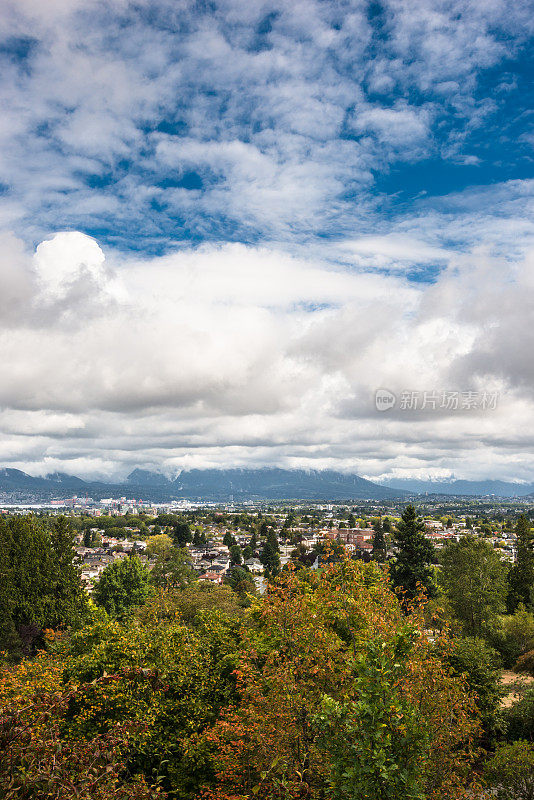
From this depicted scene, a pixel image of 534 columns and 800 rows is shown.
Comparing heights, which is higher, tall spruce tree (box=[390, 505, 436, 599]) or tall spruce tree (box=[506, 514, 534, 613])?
tall spruce tree (box=[390, 505, 436, 599])

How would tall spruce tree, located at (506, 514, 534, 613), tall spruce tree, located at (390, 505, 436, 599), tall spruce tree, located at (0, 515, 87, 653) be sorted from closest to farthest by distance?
tall spruce tree, located at (0, 515, 87, 653)
tall spruce tree, located at (390, 505, 436, 599)
tall spruce tree, located at (506, 514, 534, 613)

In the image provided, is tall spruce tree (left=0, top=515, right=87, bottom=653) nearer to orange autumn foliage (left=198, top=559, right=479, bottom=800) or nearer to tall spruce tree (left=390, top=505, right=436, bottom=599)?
orange autumn foliage (left=198, top=559, right=479, bottom=800)

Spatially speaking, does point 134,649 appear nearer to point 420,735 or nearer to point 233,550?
point 420,735

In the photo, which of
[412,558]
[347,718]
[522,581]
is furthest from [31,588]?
[522,581]

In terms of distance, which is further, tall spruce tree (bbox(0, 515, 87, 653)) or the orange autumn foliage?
tall spruce tree (bbox(0, 515, 87, 653))

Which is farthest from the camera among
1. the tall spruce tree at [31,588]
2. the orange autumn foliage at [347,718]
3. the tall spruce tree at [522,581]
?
the tall spruce tree at [522,581]

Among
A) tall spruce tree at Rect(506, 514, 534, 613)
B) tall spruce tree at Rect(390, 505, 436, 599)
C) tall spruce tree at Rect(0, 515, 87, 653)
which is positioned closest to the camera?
tall spruce tree at Rect(0, 515, 87, 653)

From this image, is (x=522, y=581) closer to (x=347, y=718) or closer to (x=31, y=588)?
(x=31, y=588)

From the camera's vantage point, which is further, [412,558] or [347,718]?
[412,558]

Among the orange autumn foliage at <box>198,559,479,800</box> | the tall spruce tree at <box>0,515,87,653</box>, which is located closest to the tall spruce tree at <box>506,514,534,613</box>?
the orange autumn foliage at <box>198,559,479,800</box>

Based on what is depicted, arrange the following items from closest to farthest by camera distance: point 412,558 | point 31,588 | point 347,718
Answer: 1. point 347,718
2. point 31,588
3. point 412,558

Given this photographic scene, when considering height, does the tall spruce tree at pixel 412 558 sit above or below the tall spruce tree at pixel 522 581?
above

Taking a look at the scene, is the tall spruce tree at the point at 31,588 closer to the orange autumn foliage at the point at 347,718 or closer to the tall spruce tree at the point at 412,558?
the orange autumn foliage at the point at 347,718

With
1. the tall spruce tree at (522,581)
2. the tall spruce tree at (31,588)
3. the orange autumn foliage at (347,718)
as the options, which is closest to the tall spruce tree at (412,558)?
the tall spruce tree at (522,581)
